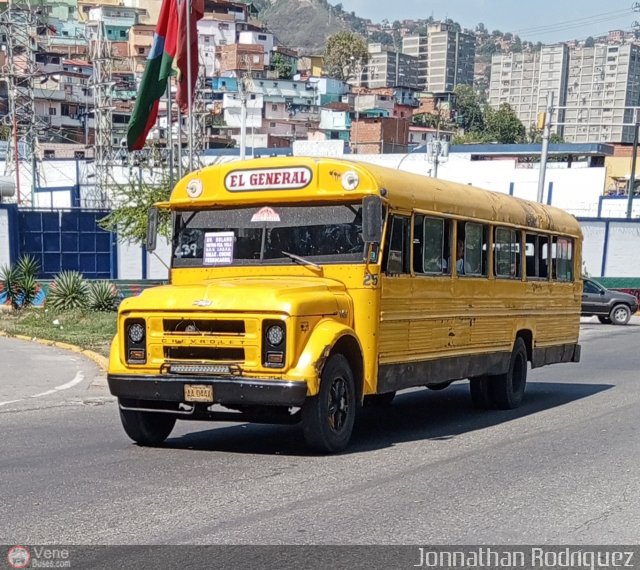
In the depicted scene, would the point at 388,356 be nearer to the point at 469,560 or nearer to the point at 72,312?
the point at 469,560

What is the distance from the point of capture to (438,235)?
36.3ft

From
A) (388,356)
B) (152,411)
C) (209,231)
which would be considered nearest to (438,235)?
(388,356)

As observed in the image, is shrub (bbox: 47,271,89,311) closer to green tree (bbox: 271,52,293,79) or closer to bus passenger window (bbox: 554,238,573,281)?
bus passenger window (bbox: 554,238,573,281)

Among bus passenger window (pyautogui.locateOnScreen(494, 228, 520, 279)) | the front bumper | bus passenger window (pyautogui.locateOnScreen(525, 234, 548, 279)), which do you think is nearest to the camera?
the front bumper

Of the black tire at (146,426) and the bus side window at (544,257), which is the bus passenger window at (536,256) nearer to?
the bus side window at (544,257)

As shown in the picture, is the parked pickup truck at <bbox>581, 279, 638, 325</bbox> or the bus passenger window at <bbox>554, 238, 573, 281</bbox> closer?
the bus passenger window at <bbox>554, 238, 573, 281</bbox>

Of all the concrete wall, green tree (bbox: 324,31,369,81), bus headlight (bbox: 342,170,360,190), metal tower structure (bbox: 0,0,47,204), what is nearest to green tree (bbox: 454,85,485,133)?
green tree (bbox: 324,31,369,81)

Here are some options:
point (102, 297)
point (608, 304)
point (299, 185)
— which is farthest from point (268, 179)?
point (608, 304)

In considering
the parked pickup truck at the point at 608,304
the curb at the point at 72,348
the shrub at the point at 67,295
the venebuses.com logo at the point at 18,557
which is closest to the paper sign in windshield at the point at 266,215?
the venebuses.com logo at the point at 18,557

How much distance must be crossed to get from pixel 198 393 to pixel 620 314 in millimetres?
28470

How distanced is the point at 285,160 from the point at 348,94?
134 meters

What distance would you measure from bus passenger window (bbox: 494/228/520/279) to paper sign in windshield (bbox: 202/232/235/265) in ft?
13.1

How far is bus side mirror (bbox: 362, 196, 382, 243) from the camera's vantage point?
920 cm

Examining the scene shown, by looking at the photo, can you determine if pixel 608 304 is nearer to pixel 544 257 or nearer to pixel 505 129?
pixel 544 257
